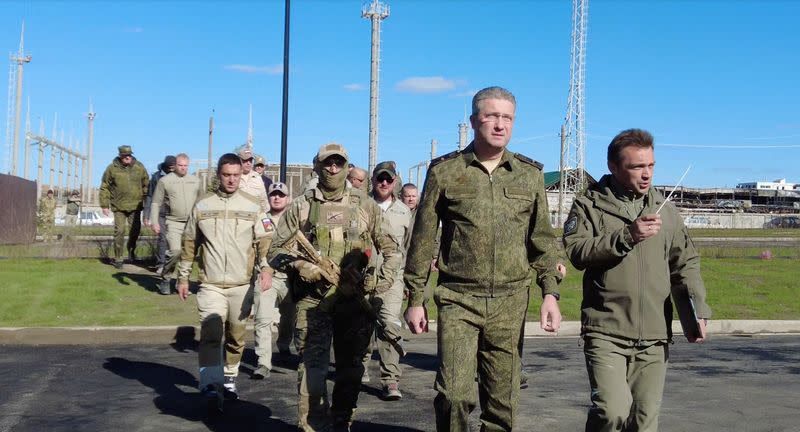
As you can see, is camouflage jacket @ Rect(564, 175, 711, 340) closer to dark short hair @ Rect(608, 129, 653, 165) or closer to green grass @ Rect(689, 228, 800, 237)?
dark short hair @ Rect(608, 129, 653, 165)

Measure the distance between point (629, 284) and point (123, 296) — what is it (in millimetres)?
10484

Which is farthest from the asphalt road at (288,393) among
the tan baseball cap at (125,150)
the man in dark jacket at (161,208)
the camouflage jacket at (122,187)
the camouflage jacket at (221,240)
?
the tan baseball cap at (125,150)

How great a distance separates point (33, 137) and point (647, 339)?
57587mm

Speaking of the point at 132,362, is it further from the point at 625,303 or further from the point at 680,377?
the point at 625,303

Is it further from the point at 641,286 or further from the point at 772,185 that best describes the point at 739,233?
the point at 772,185

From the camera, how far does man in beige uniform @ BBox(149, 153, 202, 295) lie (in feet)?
44.7

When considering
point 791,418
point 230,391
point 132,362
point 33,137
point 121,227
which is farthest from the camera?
point 33,137

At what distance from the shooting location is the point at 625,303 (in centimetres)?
489

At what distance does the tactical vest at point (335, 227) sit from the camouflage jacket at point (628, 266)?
69.0 inches

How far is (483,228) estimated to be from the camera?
4.97 m

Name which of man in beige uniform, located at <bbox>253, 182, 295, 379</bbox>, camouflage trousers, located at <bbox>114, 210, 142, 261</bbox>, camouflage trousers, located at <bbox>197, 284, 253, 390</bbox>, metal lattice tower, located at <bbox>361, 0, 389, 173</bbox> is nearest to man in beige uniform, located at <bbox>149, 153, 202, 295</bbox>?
camouflage trousers, located at <bbox>114, 210, 142, 261</bbox>

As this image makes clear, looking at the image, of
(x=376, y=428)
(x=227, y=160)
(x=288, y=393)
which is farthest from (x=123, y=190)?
(x=376, y=428)

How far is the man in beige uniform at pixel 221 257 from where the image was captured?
7.48 m

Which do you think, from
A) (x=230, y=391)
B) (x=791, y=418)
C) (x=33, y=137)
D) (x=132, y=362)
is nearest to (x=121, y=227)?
(x=132, y=362)
